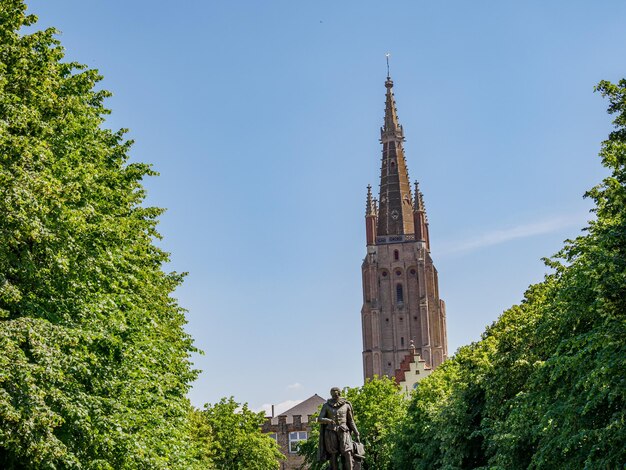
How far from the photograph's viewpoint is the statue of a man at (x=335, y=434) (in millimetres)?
22812

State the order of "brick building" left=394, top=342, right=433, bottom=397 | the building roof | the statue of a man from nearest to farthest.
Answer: the statue of a man → "brick building" left=394, top=342, right=433, bottom=397 → the building roof

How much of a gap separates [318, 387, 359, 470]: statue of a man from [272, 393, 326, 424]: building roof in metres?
92.1

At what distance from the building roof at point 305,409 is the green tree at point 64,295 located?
88233 millimetres

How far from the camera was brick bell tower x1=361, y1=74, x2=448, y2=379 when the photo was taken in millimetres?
139625

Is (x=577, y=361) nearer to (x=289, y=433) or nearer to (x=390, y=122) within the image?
(x=289, y=433)

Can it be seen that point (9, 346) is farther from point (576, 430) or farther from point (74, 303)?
point (576, 430)

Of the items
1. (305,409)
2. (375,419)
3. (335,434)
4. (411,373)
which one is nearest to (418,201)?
(305,409)

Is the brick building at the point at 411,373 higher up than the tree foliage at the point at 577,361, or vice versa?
the brick building at the point at 411,373

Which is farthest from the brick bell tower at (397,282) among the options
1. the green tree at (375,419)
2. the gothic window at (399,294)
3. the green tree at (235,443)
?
the green tree at (235,443)

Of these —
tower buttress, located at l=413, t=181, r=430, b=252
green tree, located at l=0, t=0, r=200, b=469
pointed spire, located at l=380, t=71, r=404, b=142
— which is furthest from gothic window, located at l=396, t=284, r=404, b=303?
green tree, located at l=0, t=0, r=200, b=469

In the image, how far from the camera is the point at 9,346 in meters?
18.1

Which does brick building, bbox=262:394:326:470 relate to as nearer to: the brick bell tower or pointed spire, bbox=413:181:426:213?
the brick bell tower

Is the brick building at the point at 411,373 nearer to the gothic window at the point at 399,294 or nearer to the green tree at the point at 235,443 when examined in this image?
the green tree at the point at 235,443

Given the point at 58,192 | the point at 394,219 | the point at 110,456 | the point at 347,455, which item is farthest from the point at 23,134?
the point at 394,219
